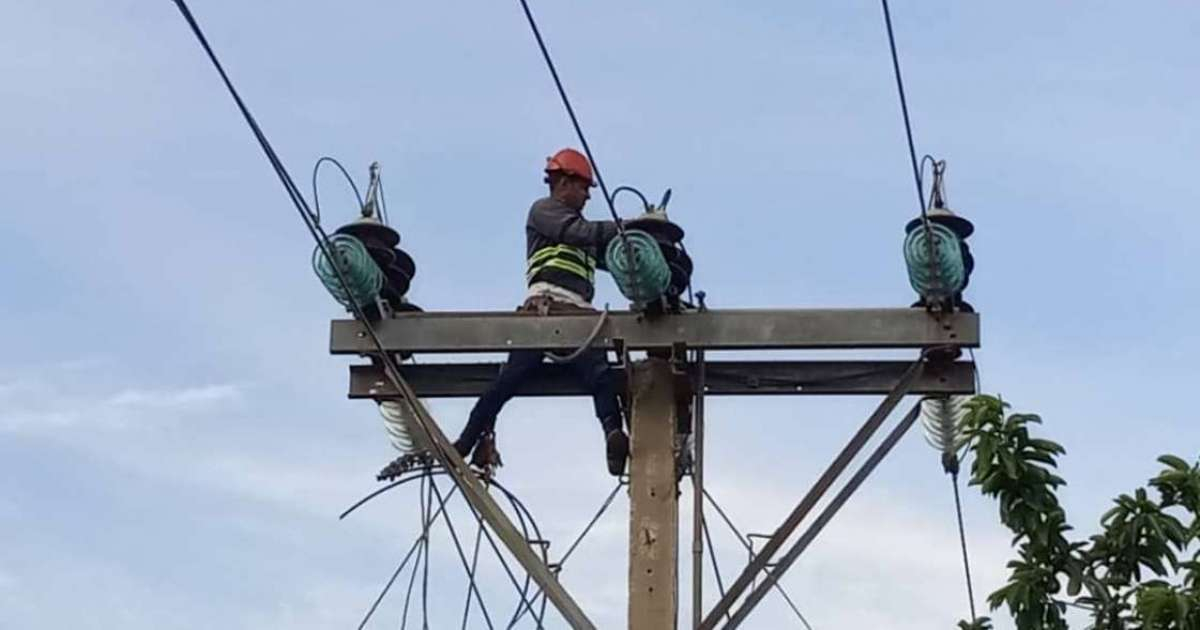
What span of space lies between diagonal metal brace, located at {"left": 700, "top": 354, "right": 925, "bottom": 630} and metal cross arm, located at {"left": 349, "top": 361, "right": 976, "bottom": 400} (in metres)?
0.05

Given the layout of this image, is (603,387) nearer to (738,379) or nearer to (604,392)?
(604,392)

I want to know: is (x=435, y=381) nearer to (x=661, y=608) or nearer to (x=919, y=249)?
(x=661, y=608)

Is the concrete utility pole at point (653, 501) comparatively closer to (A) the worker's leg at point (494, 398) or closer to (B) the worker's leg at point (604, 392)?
(B) the worker's leg at point (604, 392)

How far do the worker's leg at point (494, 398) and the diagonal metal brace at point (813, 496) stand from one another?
4.23ft

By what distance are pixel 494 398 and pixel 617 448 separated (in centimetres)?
74

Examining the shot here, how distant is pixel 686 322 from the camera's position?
9008mm

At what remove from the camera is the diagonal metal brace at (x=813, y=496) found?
346 inches

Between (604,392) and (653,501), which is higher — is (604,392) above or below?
above

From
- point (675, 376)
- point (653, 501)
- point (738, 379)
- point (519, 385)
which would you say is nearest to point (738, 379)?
point (738, 379)

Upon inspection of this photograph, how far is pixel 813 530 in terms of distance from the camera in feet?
29.5

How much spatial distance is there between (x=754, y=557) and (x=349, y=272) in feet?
6.44

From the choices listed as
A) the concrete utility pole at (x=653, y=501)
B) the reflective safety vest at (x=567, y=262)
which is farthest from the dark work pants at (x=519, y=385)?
the reflective safety vest at (x=567, y=262)

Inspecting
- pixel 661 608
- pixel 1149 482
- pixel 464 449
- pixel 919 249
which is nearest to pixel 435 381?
pixel 464 449

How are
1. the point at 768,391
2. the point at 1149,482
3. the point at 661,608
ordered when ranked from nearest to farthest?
the point at 1149,482 < the point at 661,608 < the point at 768,391
